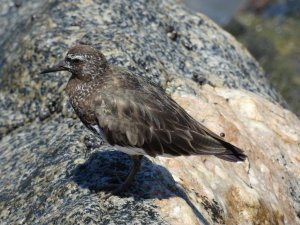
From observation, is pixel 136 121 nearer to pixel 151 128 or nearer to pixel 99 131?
pixel 151 128

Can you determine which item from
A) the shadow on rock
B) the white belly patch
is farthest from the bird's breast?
the shadow on rock

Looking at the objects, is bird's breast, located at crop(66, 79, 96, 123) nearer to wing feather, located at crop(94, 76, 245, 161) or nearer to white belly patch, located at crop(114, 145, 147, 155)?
wing feather, located at crop(94, 76, 245, 161)

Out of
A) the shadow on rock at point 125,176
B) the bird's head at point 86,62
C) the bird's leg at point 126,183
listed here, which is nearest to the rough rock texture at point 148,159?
the shadow on rock at point 125,176

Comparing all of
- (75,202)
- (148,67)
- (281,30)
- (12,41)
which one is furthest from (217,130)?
(281,30)

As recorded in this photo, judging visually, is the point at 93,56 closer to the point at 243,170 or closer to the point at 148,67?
the point at 148,67

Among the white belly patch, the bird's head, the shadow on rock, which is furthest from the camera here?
the bird's head

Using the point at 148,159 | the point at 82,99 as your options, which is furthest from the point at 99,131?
the point at 148,159
